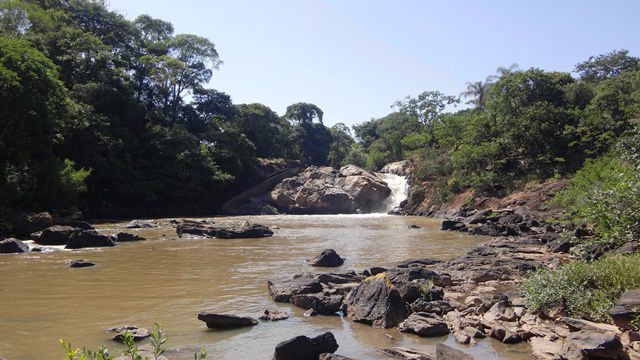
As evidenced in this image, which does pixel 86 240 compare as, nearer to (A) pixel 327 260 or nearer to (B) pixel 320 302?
(A) pixel 327 260

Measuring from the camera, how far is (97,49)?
3997 cm

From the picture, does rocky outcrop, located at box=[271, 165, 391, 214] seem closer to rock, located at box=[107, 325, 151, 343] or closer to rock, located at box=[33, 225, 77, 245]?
rock, located at box=[33, 225, 77, 245]

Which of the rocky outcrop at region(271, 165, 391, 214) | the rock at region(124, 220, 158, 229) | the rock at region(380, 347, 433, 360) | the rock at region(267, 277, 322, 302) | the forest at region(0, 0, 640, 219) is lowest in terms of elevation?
the rock at region(380, 347, 433, 360)

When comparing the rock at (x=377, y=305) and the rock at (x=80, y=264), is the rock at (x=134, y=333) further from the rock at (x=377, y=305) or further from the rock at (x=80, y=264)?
the rock at (x=80, y=264)

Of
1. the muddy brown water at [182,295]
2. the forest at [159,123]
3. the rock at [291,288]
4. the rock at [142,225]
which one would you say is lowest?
the muddy brown water at [182,295]

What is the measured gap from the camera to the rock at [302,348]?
642cm

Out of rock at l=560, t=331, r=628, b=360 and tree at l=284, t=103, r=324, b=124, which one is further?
tree at l=284, t=103, r=324, b=124

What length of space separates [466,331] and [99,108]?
38817 millimetres

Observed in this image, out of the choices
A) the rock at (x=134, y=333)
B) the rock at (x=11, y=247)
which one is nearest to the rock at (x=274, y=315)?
the rock at (x=134, y=333)

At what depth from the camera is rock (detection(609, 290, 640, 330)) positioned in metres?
6.66

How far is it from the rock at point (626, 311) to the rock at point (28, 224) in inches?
943

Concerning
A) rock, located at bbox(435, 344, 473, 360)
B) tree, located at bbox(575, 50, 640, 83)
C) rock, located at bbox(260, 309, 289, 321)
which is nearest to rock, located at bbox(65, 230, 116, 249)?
rock, located at bbox(260, 309, 289, 321)

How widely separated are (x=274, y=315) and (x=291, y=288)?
1608 millimetres

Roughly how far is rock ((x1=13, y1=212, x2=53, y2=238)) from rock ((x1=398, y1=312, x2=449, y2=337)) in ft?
69.1
